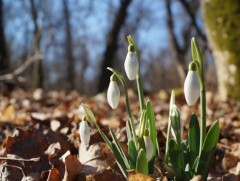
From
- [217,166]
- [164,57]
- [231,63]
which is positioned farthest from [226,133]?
[164,57]

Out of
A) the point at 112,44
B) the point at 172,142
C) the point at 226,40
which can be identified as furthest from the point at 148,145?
the point at 112,44

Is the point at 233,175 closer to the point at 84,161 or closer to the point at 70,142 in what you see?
the point at 84,161

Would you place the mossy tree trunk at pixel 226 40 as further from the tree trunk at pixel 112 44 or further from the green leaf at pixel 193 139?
the tree trunk at pixel 112 44

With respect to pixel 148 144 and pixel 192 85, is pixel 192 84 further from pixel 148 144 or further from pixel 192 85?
pixel 148 144

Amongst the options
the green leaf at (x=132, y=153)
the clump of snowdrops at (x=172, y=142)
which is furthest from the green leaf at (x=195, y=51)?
the green leaf at (x=132, y=153)

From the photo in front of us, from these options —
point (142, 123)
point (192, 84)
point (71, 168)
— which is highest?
point (192, 84)

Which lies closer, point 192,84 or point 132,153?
point 192,84
